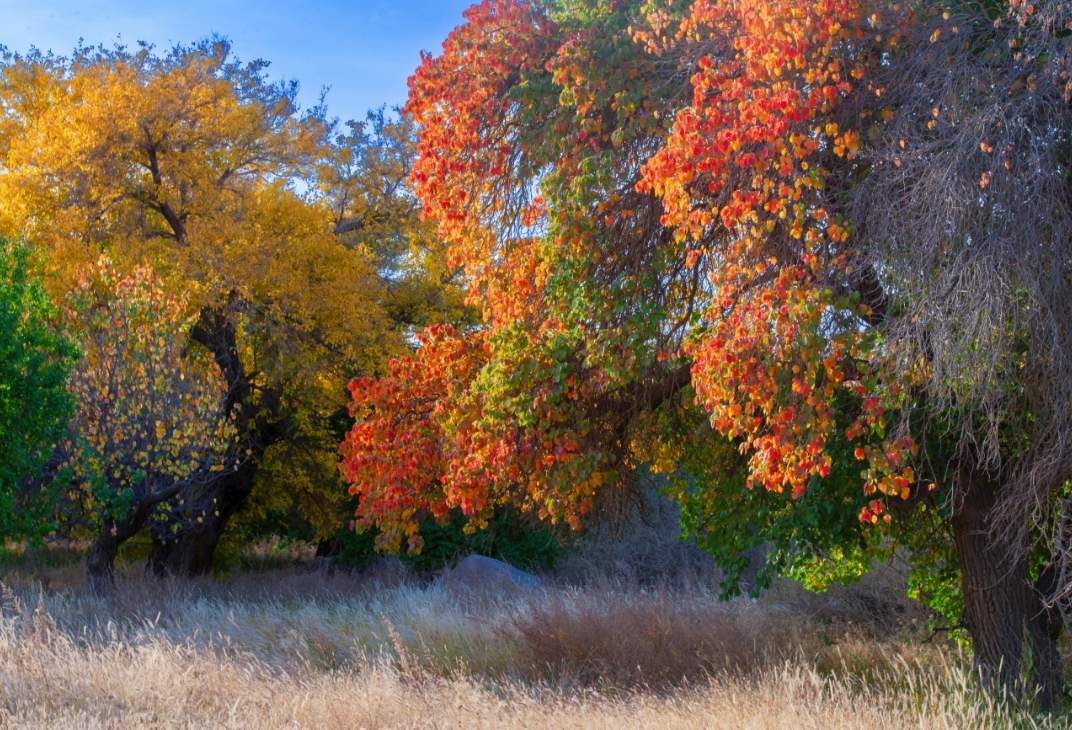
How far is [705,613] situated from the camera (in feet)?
34.0

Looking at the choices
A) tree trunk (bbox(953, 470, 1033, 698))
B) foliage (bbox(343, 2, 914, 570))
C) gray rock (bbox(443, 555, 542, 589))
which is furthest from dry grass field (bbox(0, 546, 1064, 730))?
gray rock (bbox(443, 555, 542, 589))

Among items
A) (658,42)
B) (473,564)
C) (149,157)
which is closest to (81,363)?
(149,157)

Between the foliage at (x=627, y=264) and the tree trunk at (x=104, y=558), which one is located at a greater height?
the foliage at (x=627, y=264)

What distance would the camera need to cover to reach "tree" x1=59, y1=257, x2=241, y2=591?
42.8 feet

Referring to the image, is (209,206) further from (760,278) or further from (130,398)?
(760,278)

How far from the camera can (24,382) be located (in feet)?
35.8

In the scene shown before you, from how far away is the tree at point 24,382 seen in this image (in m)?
10.8

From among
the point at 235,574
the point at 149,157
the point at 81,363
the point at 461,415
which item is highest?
the point at 149,157

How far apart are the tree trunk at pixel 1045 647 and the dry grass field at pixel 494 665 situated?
706 millimetres

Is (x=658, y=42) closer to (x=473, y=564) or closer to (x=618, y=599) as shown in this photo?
(x=618, y=599)

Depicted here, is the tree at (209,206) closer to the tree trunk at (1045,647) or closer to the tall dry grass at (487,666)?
the tall dry grass at (487,666)

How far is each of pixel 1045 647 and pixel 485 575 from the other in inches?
415

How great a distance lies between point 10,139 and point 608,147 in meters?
12.7

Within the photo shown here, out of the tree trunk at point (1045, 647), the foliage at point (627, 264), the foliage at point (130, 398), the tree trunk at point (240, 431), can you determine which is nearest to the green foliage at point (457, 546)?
the tree trunk at point (240, 431)
